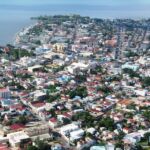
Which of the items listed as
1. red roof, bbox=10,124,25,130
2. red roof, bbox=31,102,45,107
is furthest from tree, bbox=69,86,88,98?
red roof, bbox=10,124,25,130

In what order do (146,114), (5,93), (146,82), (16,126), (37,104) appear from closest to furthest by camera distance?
(16,126) < (146,114) < (37,104) < (5,93) < (146,82)

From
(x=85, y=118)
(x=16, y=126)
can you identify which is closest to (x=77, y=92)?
(x=85, y=118)

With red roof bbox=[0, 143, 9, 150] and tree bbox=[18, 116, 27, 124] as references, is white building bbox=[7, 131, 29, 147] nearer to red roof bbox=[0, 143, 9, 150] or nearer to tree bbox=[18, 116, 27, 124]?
red roof bbox=[0, 143, 9, 150]

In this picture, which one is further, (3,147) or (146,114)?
(146,114)

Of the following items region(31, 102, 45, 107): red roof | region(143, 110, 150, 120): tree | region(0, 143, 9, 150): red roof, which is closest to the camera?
region(0, 143, 9, 150): red roof

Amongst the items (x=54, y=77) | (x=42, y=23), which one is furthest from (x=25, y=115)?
(x=42, y=23)

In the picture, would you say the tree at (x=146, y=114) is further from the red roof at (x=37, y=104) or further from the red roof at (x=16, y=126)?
the red roof at (x=16, y=126)

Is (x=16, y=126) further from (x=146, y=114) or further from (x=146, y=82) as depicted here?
(x=146, y=82)

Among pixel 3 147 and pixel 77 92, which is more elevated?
pixel 77 92
